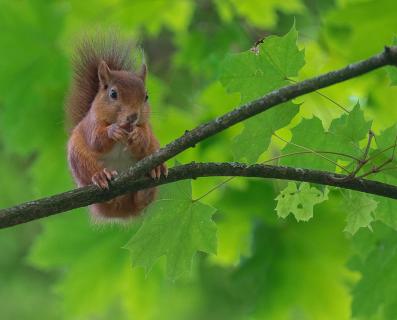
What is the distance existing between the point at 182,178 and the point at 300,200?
373 mm

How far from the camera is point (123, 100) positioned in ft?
10.2

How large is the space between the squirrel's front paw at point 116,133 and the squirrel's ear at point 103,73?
343 millimetres

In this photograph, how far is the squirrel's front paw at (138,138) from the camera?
2.96m

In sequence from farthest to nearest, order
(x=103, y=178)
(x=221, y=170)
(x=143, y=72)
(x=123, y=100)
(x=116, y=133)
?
(x=143, y=72) → (x=123, y=100) → (x=116, y=133) → (x=103, y=178) → (x=221, y=170)

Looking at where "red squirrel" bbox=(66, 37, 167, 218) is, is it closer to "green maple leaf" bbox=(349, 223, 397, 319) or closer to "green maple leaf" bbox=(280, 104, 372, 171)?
"green maple leaf" bbox=(280, 104, 372, 171)

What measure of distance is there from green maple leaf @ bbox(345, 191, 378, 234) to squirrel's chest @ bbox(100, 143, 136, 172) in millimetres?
930

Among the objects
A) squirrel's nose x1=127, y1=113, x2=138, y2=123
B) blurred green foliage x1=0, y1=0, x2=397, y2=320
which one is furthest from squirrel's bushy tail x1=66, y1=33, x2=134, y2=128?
blurred green foliage x1=0, y1=0, x2=397, y2=320

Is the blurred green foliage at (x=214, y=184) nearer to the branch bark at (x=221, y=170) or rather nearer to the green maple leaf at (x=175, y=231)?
the green maple leaf at (x=175, y=231)

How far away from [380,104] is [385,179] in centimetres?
234

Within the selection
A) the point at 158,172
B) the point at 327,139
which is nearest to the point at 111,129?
the point at 158,172

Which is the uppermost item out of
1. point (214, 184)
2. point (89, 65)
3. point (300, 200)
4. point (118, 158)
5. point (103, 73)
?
point (214, 184)

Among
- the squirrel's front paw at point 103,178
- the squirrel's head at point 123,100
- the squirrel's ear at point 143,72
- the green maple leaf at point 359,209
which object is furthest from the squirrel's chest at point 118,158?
the green maple leaf at point 359,209

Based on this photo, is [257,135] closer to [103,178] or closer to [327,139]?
[327,139]

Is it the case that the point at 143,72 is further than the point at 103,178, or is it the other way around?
the point at 143,72
